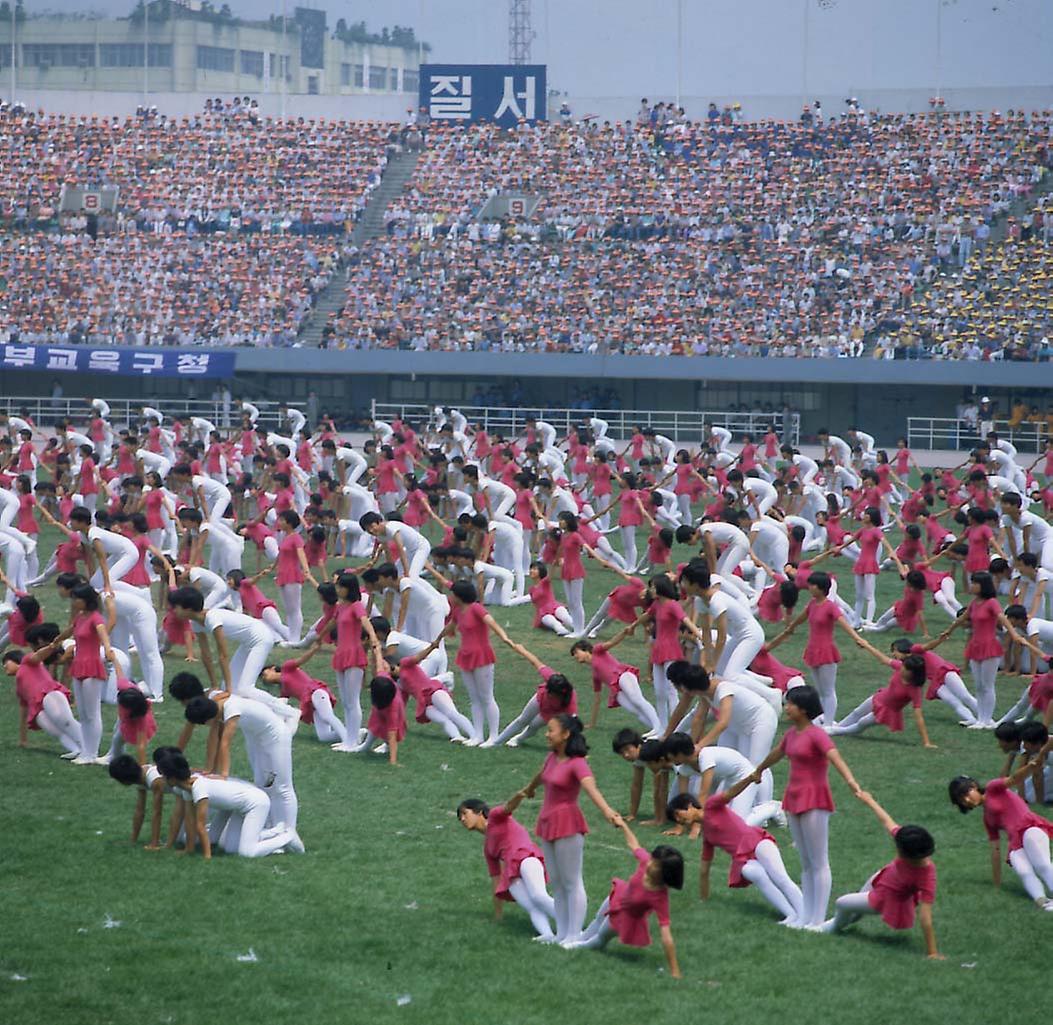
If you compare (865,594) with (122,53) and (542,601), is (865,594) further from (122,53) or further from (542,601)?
(122,53)

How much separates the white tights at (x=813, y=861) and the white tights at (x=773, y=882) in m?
0.05

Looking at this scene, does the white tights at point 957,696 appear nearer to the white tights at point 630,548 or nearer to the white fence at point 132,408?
the white tights at point 630,548

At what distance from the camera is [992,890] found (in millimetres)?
9133

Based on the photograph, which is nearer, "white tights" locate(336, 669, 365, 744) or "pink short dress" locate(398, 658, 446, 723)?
"white tights" locate(336, 669, 365, 744)

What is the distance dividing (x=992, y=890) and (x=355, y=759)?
471cm

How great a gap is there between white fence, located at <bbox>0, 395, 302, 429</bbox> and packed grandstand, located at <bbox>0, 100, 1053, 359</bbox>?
1662 mm

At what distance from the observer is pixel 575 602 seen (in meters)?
16.8

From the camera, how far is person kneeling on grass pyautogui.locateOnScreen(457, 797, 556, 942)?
834 centimetres

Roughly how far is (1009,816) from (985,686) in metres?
4.31

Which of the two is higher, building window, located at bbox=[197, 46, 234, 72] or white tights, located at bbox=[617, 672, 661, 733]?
building window, located at bbox=[197, 46, 234, 72]

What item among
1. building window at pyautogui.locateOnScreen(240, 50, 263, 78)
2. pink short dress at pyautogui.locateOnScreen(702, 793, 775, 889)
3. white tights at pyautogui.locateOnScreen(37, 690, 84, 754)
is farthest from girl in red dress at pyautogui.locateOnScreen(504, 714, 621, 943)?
building window at pyautogui.locateOnScreen(240, 50, 263, 78)

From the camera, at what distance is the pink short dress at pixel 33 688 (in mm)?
11906

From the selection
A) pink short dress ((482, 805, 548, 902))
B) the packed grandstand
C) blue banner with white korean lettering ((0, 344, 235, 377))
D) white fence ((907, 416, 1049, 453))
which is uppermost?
the packed grandstand

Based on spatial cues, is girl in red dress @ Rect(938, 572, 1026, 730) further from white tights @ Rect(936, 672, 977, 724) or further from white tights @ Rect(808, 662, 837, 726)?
white tights @ Rect(808, 662, 837, 726)
